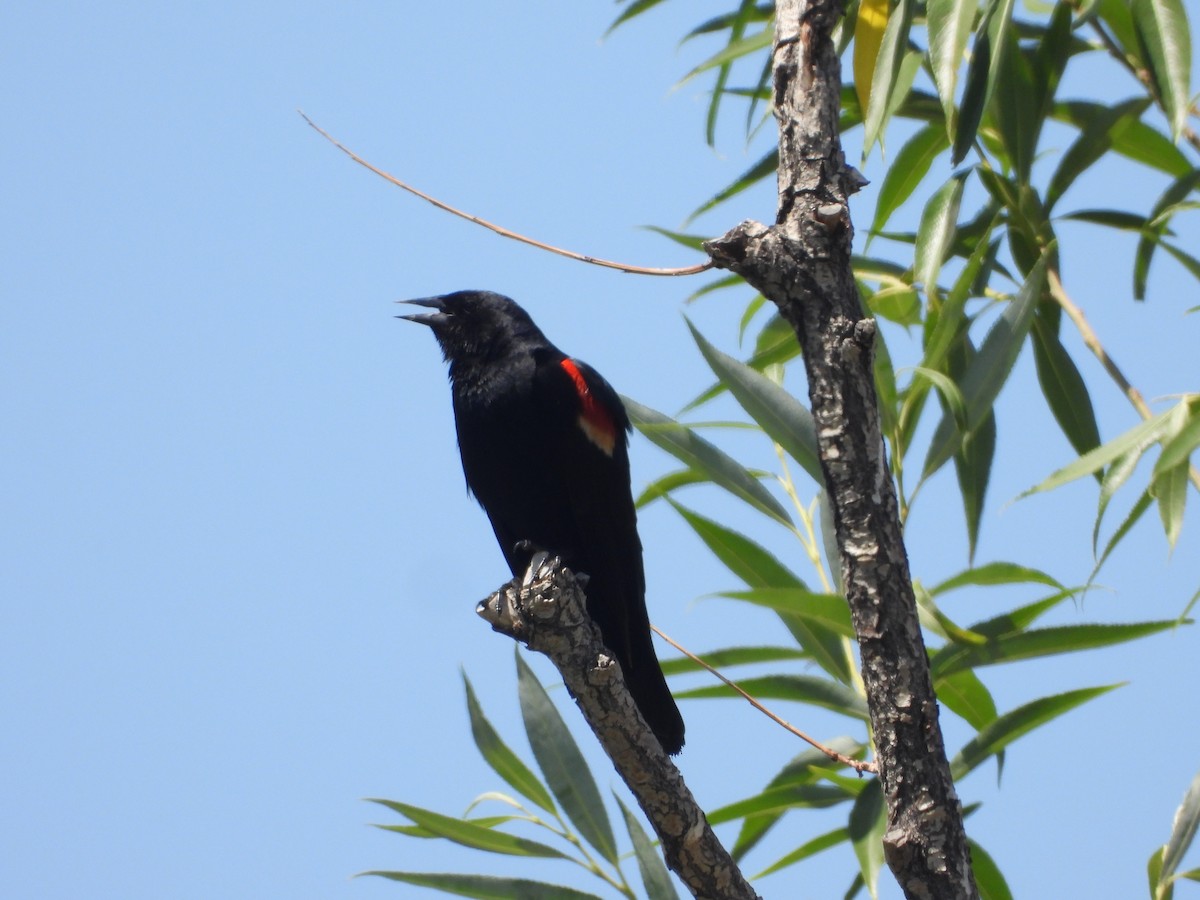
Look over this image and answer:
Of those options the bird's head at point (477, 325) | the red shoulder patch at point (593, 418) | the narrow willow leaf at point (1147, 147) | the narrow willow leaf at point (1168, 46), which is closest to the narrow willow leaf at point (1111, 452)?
the narrow willow leaf at point (1168, 46)

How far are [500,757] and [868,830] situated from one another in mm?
964

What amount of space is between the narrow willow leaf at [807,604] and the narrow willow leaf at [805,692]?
229 millimetres

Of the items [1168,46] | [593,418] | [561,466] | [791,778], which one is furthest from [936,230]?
[791,778]

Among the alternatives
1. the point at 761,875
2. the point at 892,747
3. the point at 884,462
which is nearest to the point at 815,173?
the point at 884,462

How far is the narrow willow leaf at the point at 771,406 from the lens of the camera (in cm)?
280

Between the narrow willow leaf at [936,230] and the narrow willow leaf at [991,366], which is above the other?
the narrow willow leaf at [936,230]

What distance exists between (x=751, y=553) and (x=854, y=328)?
3.12 ft

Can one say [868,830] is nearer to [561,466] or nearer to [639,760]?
[639,760]

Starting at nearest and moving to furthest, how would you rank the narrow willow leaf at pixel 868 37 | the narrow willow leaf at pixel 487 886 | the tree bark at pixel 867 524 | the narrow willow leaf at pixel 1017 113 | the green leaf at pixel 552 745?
1. the tree bark at pixel 867 524
2. the narrow willow leaf at pixel 487 886
3. the green leaf at pixel 552 745
4. the narrow willow leaf at pixel 868 37
5. the narrow willow leaf at pixel 1017 113

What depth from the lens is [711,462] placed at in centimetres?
302

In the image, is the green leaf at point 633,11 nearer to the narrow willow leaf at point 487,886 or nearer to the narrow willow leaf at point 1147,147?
the narrow willow leaf at point 1147,147

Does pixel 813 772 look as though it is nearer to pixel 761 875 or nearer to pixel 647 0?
pixel 761 875

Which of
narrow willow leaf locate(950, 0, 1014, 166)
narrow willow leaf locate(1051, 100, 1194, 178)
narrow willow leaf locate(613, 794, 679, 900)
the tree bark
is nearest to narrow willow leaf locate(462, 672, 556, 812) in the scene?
narrow willow leaf locate(613, 794, 679, 900)

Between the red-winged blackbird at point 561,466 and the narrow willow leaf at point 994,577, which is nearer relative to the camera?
the narrow willow leaf at point 994,577
